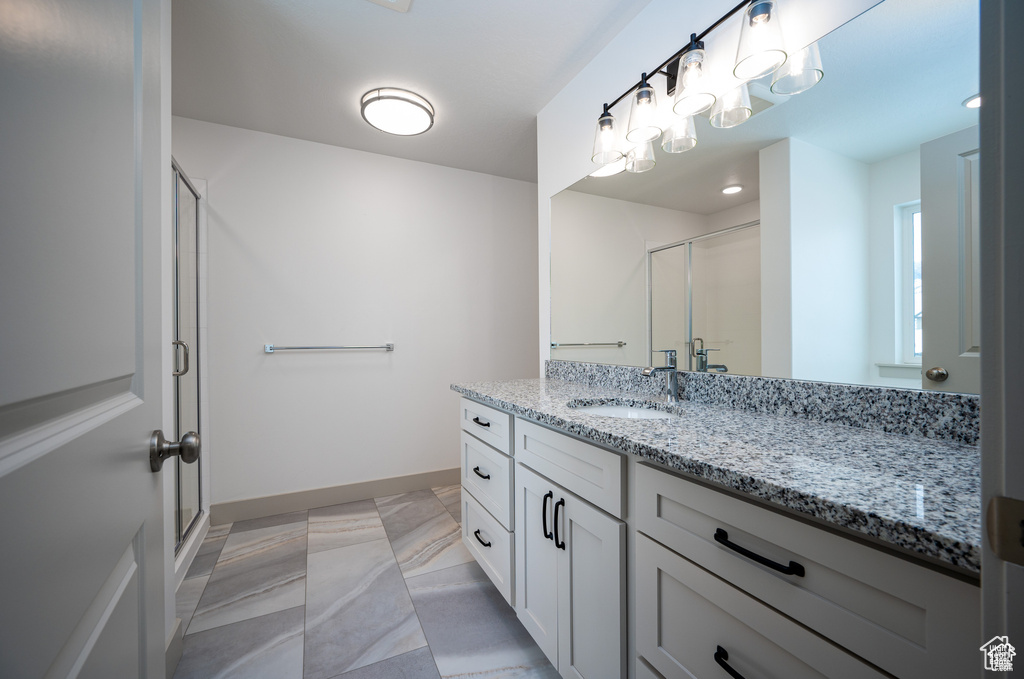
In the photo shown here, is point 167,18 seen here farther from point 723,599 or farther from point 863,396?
point 863,396

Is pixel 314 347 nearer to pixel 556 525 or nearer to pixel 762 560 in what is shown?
pixel 556 525

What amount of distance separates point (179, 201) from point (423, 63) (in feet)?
4.50

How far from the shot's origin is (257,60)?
188 centimetres

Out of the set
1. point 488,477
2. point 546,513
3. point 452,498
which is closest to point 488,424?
point 488,477

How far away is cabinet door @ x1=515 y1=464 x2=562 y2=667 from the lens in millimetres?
1204

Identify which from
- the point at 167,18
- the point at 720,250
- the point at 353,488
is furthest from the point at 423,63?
the point at 353,488

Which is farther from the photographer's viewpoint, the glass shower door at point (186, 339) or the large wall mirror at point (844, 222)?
the glass shower door at point (186, 339)

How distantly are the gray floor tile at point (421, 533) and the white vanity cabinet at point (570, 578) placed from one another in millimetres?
710

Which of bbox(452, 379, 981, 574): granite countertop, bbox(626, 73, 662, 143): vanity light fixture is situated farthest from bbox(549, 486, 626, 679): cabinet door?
bbox(626, 73, 662, 143): vanity light fixture

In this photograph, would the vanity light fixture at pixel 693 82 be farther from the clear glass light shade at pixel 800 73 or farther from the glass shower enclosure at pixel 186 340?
the glass shower enclosure at pixel 186 340

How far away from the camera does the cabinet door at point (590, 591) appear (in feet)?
3.07

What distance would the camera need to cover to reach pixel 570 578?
1.12 metres

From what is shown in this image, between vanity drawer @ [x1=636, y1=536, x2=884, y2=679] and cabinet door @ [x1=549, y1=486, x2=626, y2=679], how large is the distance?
0.06 meters
